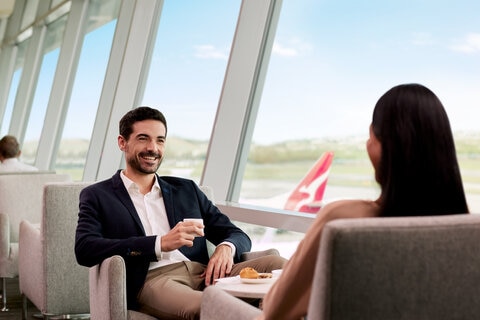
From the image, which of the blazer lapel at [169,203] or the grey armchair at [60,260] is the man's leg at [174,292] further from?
the grey armchair at [60,260]

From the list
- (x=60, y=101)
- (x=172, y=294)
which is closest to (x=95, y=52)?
(x=60, y=101)

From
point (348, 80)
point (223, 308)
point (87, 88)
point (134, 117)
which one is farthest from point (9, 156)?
point (223, 308)

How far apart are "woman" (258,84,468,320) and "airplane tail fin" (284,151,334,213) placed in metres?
2.74

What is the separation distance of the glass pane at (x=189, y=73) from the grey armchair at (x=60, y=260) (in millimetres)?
2070

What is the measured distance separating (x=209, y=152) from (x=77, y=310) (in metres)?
1.51

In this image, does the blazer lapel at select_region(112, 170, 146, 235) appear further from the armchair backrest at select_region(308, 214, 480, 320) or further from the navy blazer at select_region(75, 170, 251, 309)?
the armchair backrest at select_region(308, 214, 480, 320)

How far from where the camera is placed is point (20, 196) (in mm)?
5594

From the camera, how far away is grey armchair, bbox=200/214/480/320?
60.8 inches

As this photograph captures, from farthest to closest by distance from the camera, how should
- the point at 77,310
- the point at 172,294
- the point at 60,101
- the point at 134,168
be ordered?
1. the point at 60,101
2. the point at 77,310
3. the point at 134,168
4. the point at 172,294

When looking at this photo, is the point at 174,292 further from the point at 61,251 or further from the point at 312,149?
the point at 312,149

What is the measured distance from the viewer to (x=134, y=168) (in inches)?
134

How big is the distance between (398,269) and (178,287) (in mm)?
1570

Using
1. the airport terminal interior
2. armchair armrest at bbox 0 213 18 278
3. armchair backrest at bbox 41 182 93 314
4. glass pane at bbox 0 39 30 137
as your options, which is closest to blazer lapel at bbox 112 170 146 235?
armchair backrest at bbox 41 182 93 314

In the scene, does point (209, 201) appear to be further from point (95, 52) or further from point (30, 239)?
point (95, 52)
